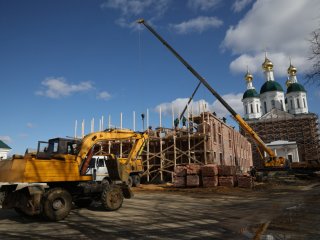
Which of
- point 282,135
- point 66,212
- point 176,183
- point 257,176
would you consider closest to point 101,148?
point 176,183

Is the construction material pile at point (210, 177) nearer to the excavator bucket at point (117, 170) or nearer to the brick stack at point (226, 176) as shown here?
the brick stack at point (226, 176)

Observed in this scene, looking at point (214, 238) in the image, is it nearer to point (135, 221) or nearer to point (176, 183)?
point (135, 221)

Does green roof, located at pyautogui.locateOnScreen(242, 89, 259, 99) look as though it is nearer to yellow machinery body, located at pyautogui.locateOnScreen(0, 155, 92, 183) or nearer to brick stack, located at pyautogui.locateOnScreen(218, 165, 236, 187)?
brick stack, located at pyautogui.locateOnScreen(218, 165, 236, 187)

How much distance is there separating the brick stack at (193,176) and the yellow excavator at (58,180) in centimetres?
937

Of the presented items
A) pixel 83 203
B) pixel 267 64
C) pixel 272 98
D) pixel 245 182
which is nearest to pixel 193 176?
pixel 245 182

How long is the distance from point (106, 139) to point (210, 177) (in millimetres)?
10819

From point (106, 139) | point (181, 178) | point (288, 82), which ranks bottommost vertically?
point (181, 178)

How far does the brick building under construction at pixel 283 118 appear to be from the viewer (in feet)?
201

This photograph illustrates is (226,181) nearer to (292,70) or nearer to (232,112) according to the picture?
(232,112)

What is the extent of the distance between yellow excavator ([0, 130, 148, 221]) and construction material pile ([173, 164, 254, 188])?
936 centimetres

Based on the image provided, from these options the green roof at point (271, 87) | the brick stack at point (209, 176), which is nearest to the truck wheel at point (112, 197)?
the brick stack at point (209, 176)

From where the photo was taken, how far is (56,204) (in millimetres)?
9719

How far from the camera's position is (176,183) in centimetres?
2147

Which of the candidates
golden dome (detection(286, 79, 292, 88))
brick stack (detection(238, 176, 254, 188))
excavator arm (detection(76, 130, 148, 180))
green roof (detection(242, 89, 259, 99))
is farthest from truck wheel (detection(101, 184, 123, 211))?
golden dome (detection(286, 79, 292, 88))
